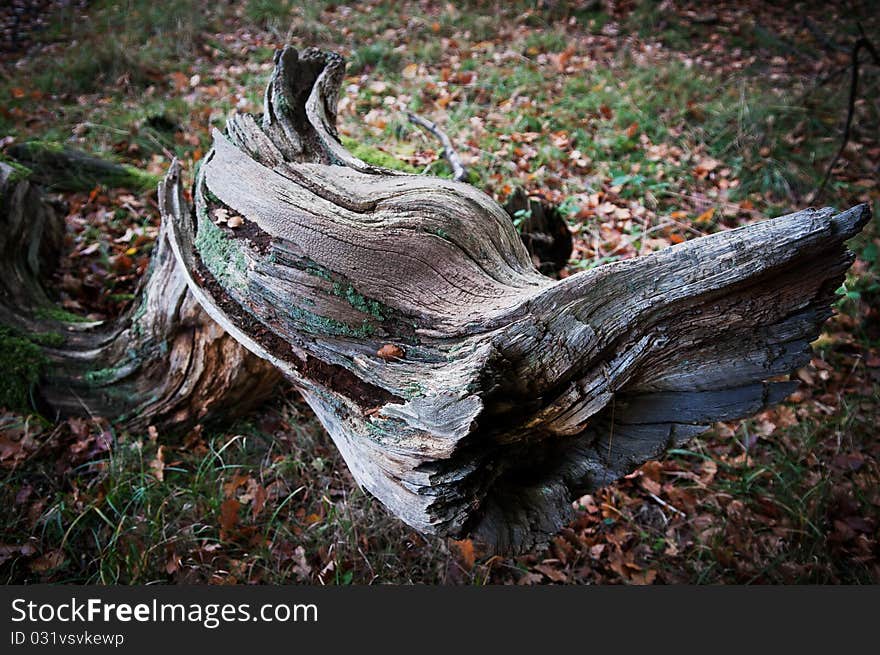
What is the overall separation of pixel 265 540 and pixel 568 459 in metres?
1.68

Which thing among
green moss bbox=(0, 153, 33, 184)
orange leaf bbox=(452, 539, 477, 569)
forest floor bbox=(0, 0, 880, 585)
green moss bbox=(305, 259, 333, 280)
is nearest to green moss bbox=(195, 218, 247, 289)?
green moss bbox=(305, 259, 333, 280)

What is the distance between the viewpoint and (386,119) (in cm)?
629

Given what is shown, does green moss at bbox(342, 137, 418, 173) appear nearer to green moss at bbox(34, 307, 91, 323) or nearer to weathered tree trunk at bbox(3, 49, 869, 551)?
weathered tree trunk at bbox(3, 49, 869, 551)

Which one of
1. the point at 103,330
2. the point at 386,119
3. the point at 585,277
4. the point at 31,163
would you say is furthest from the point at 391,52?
the point at 585,277

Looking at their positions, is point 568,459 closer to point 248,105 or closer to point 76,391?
point 76,391

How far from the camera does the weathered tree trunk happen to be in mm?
1922

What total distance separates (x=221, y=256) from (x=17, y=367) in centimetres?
175

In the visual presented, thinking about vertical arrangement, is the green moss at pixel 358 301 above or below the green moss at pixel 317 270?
below

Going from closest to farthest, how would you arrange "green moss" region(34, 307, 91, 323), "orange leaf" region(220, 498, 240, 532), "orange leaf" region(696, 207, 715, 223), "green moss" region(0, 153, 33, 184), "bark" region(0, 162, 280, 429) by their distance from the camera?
"orange leaf" region(220, 498, 240, 532) → "bark" region(0, 162, 280, 429) → "green moss" region(34, 307, 91, 323) → "green moss" region(0, 153, 33, 184) → "orange leaf" region(696, 207, 715, 223)

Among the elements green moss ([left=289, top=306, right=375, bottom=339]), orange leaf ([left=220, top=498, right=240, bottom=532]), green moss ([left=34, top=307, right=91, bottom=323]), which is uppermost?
green moss ([left=289, top=306, right=375, bottom=339])

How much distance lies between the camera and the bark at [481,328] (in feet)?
6.30

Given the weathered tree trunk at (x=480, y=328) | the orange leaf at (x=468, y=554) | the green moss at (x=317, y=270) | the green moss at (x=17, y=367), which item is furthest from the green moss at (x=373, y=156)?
the orange leaf at (x=468, y=554)

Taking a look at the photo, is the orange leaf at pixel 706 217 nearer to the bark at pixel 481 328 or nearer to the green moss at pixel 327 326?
the bark at pixel 481 328

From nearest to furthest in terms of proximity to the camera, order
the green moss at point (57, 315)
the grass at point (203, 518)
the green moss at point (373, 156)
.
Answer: the grass at point (203, 518) < the green moss at point (57, 315) < the green moss at point (373, 156)
